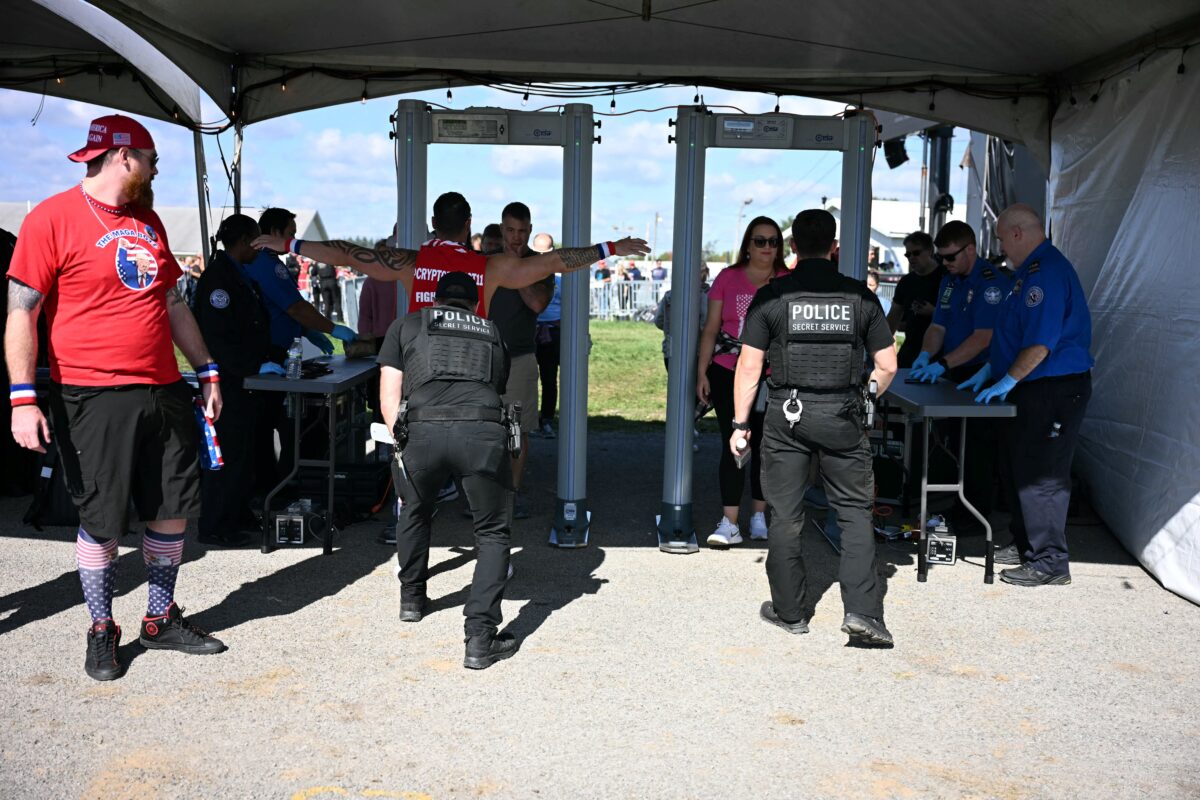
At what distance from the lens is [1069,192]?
7477mm

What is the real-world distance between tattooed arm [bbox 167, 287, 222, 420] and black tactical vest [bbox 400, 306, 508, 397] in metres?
0.76

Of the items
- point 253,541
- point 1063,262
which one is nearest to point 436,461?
point 253,541

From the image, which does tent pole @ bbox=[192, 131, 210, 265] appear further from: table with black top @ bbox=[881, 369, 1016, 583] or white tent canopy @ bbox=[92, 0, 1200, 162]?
table with black top @ bbox=[881, 369, 1016, 583]

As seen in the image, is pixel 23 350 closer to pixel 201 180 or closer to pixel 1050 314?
pixel 201 180

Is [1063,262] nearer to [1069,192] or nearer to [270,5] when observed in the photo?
[1069,192]

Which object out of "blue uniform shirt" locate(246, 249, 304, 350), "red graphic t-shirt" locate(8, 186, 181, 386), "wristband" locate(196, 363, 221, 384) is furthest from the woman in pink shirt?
"red graphic t-shirt" locate(8, 186, 181, 386)

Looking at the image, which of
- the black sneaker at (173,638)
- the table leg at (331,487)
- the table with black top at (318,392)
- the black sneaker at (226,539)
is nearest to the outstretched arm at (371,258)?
the table with black top at (318,392)

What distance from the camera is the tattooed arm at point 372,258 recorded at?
560cm

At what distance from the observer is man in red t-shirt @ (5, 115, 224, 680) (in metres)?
3.90

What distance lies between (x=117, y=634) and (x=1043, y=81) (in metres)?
6.46

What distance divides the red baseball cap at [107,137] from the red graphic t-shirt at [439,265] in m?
1.62

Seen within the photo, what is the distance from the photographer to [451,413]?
4.37 meters

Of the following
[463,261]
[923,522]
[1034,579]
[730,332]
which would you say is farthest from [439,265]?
[1034,579]

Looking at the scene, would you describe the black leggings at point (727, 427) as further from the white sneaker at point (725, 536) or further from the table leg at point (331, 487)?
the table leg at point (331, 487)
